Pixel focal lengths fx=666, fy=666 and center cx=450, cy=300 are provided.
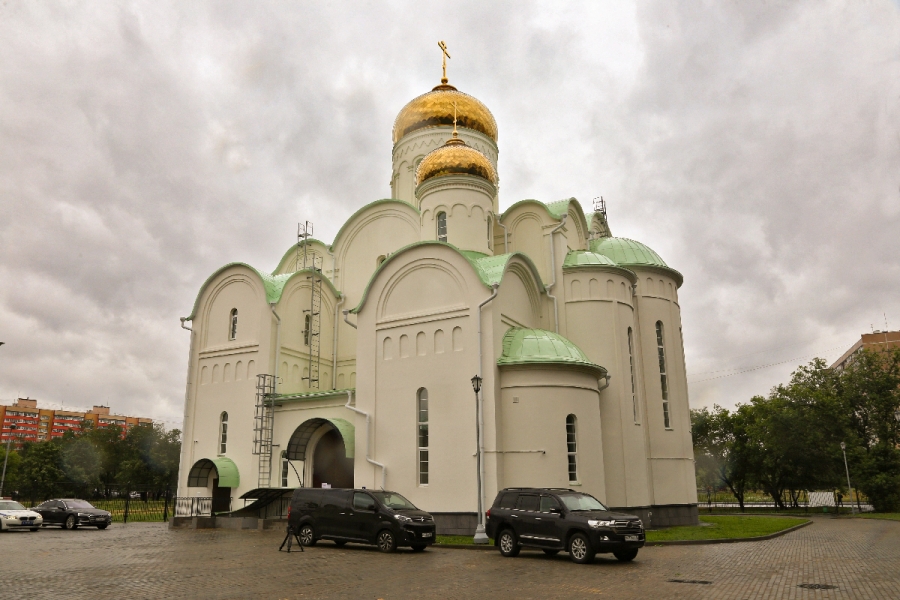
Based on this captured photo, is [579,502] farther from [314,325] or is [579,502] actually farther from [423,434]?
[314,325]

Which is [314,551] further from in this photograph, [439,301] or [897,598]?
[897,598]

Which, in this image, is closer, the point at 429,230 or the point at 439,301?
the point at 439,301

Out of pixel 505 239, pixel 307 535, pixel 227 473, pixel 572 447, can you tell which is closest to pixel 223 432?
pixel 227 473

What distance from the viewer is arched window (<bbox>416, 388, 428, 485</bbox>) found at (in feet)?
65.6

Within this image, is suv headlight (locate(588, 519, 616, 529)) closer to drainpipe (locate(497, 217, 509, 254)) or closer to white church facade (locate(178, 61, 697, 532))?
white church facade (locate(178, 61, 697, 532))

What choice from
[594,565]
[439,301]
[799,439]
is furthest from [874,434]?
[594,565]

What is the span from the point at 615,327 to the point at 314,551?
12.9m

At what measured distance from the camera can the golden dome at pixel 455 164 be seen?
2509 cm

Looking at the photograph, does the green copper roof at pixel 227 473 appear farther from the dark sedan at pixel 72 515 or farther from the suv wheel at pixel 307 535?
the suv wheel at pixel 307 535

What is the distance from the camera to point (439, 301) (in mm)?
20984

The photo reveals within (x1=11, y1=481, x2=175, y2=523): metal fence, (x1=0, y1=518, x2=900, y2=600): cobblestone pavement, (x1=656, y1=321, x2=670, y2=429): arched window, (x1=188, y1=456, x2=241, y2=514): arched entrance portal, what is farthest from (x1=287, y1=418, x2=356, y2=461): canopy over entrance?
(x1=656, y1=321, x2=670, y2=429): arched window

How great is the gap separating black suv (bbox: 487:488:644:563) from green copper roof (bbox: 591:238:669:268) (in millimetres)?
13189

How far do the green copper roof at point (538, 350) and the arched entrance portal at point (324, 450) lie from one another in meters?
5.78

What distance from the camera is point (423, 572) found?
458 inches
